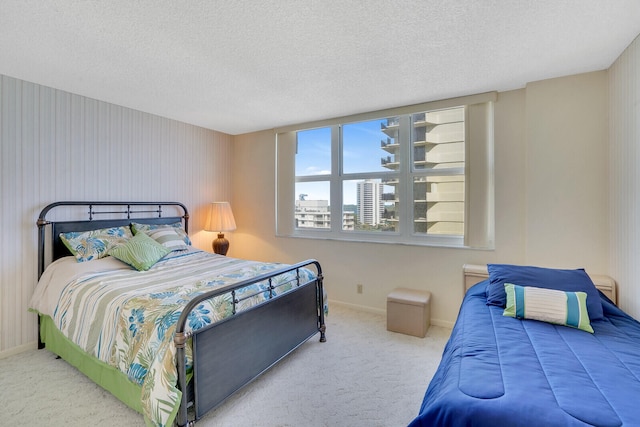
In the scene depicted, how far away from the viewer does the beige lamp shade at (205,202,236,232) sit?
4.16 metres

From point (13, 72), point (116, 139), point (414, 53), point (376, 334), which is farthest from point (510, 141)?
point (13, 72)


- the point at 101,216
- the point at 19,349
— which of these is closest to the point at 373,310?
the point at 101,216

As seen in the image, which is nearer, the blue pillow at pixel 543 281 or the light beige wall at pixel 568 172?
the blue pillow at pixel 543 281

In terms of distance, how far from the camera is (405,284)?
3.45 meters

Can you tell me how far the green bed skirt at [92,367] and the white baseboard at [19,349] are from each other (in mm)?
133

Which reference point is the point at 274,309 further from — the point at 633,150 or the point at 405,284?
the point at 633,150

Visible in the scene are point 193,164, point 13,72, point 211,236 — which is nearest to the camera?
point 13,72

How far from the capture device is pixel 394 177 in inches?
143

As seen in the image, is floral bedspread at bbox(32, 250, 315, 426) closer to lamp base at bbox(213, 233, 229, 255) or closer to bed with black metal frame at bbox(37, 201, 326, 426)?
bed with black metal frame at bbox(37, 201, 326, 426)

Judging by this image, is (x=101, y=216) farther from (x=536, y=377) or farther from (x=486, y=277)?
(x=486, y=277)

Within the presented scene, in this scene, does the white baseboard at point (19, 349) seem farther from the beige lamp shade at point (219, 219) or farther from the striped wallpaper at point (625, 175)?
the striped wallpaper at point (625, 175)

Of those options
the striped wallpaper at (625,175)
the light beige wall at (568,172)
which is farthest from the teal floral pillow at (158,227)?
the striped wallpaper at (625,175)

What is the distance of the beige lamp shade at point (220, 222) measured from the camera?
13.7 feet

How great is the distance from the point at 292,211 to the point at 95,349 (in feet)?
8.95
